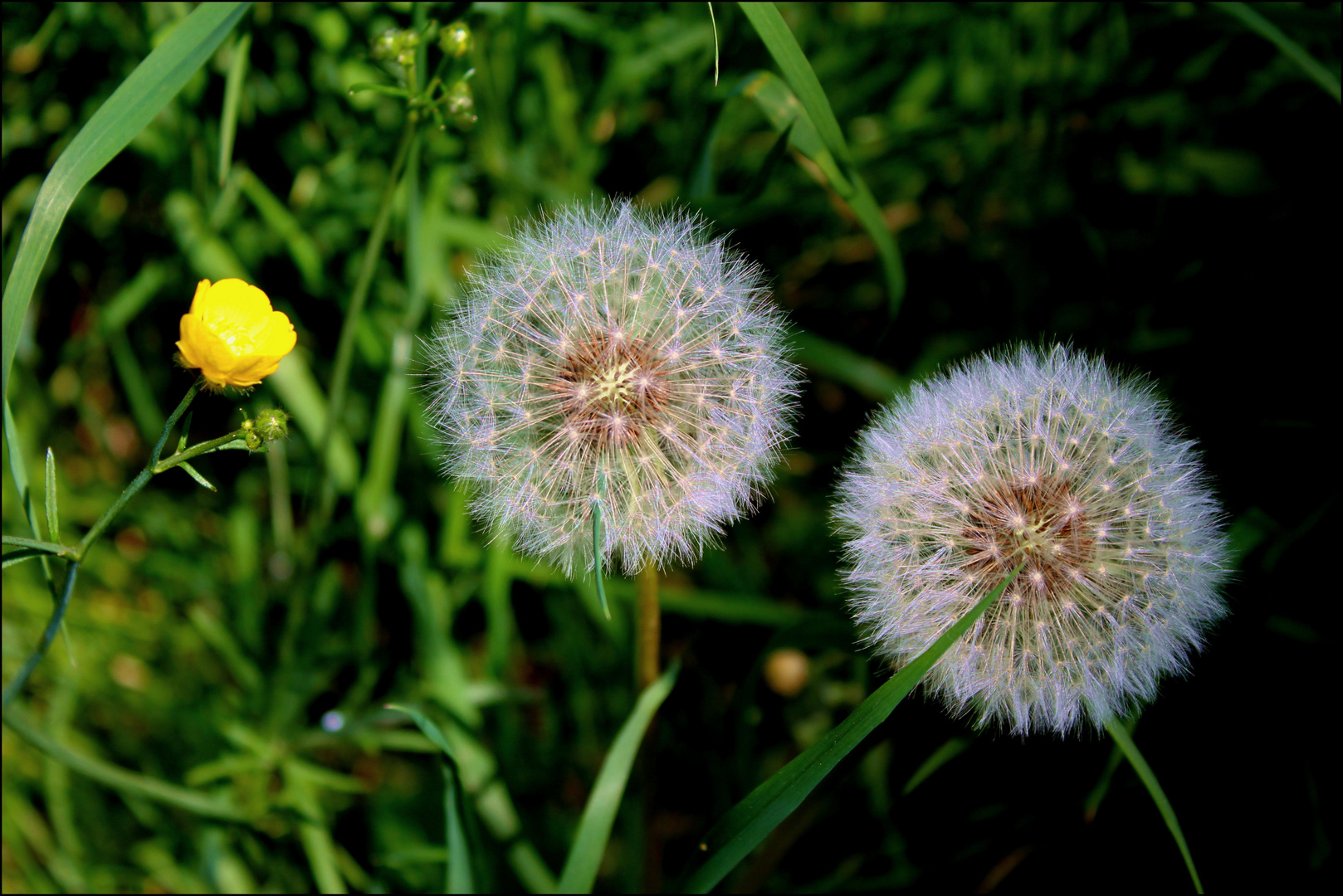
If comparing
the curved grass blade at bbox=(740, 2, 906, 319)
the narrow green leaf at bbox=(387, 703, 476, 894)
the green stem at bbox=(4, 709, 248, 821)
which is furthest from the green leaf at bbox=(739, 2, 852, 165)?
the green stem at bbox=(4, 709, 248, 821)

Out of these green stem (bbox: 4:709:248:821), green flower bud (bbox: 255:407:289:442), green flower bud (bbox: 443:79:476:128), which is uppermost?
green flower bud (bbox: 443:79:476:128)

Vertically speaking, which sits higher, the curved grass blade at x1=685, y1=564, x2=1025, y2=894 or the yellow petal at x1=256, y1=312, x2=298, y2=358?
the yellow petal at x1=256, y1=312, x2=298, y2=358

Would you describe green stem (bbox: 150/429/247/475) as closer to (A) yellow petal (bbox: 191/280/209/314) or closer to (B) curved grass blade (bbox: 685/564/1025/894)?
(A) yellow petal (bbox: 191/280/209/314)

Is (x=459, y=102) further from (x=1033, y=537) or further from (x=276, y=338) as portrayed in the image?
(x=1033, y=537)

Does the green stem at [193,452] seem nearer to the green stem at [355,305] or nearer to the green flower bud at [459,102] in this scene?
the green stem at [355,305]

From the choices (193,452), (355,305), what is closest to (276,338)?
(193,452)

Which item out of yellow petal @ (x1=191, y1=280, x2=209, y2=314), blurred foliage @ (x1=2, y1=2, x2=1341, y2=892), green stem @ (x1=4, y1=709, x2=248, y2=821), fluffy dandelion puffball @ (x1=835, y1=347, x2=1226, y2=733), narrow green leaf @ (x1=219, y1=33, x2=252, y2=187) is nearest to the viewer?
yellow petal @ (x1=191, y1=280, x2=209, y2=314)

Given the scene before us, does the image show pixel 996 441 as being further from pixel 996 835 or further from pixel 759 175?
pixel 996 835

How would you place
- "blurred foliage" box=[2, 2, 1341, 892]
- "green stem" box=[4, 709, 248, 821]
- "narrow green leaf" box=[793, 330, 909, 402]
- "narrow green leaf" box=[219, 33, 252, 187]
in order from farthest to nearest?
1. "narrow green leaf" box=[793, 330, 909, 402]
2. "blurred foliage" box=[2, 2, 1341, 892]
3. "narrow green leaf" box=[219, 33, 252, 187]
4. "green stem" box=[4, 709, 248, 821]
